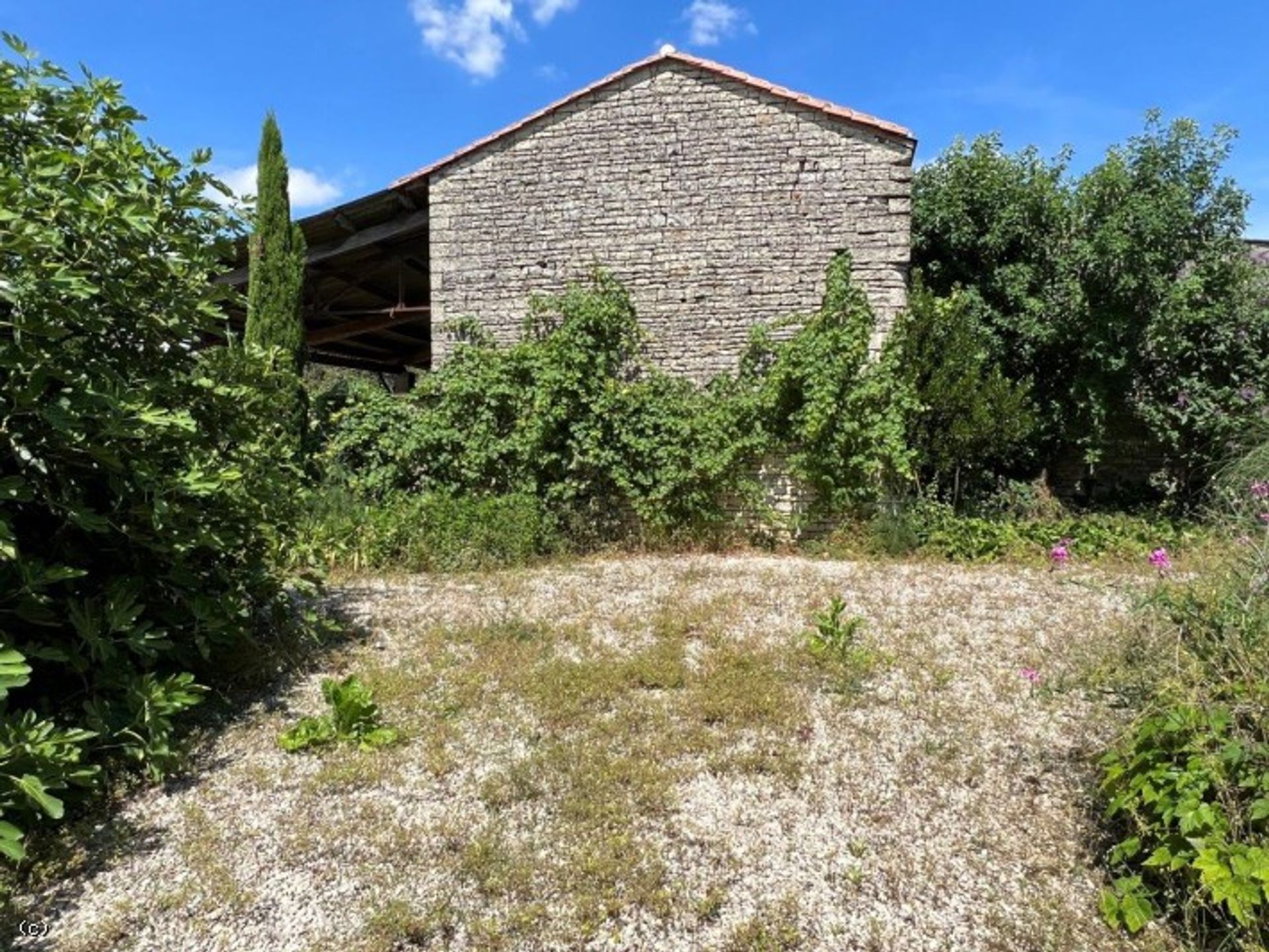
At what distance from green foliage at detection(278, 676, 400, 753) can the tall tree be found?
6.55 meters

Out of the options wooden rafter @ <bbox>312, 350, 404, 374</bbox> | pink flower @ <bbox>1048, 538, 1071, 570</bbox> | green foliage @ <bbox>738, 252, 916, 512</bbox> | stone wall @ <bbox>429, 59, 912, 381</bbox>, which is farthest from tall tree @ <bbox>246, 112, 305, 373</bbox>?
pink flower @ <bbox>1048, 538, 1071, 570</bbox>

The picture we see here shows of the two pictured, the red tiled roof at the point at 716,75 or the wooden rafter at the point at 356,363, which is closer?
the red tiled roof at the point at 716,75

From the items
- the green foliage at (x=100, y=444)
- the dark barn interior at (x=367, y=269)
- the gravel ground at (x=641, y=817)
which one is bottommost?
the gravel ground at (x=641, y=817)

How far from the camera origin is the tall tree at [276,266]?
30.8 feet

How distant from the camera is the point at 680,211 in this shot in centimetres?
879

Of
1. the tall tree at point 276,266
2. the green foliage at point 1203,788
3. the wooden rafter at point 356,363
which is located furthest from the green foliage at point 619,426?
the wooden rafter at point 356,363

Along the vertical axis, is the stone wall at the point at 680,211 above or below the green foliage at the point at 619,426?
above

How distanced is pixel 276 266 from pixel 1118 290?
10.2m

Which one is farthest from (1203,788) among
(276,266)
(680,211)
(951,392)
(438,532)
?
(276,266)

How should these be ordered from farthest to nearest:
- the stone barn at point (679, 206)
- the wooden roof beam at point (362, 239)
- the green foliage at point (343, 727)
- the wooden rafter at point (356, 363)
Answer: the wooden rafter at point (356, 363)
the wooden roof beam at point (362, 239)
the stone barn at point (679, 206)
the green foliage at point (343, 727)

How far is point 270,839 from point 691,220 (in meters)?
7.56

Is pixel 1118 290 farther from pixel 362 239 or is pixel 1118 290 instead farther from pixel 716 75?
pixel 362 239

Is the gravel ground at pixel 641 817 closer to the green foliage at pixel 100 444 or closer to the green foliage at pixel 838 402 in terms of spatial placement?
the green foliage at pixel 100 444

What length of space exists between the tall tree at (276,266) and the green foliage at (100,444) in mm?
5891
